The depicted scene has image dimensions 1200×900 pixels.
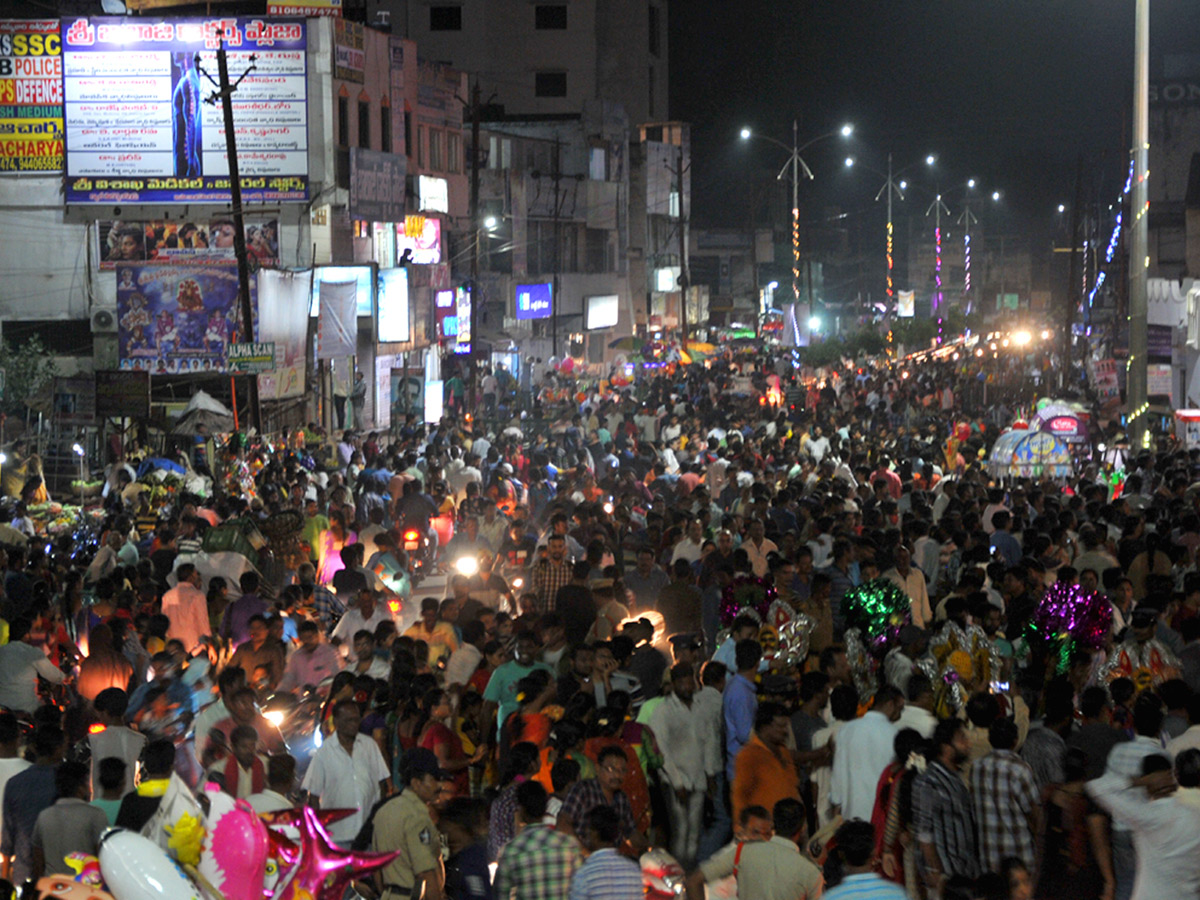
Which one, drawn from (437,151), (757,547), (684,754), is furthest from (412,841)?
(437,151)

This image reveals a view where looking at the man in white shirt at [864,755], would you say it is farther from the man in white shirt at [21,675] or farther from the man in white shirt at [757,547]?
the man in white shirt at [757,547]

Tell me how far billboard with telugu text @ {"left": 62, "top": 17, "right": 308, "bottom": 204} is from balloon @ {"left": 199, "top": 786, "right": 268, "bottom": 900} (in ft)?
89.1

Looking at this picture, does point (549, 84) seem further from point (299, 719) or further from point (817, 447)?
point (299, 719)

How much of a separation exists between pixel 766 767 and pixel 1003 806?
1130mm

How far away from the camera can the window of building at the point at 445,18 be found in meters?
66.6

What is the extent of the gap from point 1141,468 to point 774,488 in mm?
4592

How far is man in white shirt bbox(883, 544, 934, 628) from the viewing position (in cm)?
1173

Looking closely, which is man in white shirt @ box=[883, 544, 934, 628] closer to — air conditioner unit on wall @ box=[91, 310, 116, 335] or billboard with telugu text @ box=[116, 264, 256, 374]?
billboard with telugu text @ box=[116, 264, 256, 374]

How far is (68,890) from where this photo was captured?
5.94 metres

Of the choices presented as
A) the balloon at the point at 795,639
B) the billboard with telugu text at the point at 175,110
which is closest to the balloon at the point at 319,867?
the balloon at the point at 795,639

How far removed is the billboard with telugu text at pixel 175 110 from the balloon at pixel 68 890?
27.4 meters

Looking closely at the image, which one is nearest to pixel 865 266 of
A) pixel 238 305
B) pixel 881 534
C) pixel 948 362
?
pixel 948 362

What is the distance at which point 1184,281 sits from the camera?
101 feet

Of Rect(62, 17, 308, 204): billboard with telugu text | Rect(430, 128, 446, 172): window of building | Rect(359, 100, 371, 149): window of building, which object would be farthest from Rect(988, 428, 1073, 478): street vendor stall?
Rect(430, 128, 446, 172): window of building
